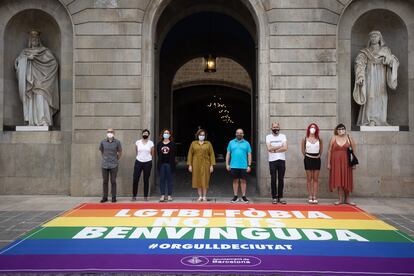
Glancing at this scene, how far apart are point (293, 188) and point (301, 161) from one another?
79 cm

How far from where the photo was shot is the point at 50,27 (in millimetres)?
13742

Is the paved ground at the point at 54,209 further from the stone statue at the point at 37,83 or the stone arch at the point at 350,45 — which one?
the stone arch at the point at 350,45

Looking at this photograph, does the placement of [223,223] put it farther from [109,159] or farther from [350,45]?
[350,45]

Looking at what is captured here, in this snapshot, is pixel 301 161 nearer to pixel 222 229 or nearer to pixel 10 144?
pixel 222 229

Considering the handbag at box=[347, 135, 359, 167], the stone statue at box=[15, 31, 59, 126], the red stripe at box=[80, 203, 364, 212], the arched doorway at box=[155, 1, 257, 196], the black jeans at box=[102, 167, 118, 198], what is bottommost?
the red stripe at box=[80, 203, 364, 212]

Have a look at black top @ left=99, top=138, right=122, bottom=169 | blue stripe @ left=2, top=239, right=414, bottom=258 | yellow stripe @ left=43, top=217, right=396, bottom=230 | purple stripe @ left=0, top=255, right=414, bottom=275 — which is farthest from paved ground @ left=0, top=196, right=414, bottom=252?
purple stripe @ left=0, top=255, right=414, bottom=275

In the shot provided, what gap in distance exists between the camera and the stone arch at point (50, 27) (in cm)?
1311

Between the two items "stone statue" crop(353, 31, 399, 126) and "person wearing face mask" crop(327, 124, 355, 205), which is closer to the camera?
"person wearing face mask" crop(327, 124, 355, 205)

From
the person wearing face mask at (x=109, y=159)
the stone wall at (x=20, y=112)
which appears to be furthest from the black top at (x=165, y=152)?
the stone wall at (x=20, y=112)

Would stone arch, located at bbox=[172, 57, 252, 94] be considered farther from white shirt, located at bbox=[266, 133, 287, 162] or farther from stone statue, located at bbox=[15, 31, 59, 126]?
white shirt, located at bbox=[266, 133, 287, 162]

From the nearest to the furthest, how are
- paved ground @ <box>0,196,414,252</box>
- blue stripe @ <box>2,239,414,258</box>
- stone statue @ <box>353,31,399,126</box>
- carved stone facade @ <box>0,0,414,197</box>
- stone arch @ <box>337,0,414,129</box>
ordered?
blue stripe @ <box>2,239,414,258</box> < paved ground @ <box>0,196,414,252</box> < carved stone facade @ <box>0,0,414,197</box> < stone statue @ <box>353,31,399,126</box> < stone arch @ <box>337,0,414,129</box>

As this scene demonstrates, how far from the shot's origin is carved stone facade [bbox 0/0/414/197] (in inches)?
487

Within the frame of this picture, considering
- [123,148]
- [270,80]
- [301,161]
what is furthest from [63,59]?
[301,161]

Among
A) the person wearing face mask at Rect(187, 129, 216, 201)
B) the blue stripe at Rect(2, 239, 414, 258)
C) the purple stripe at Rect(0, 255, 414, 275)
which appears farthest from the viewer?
the person wearing face mask at Rect(187, 129, 216, 201)
